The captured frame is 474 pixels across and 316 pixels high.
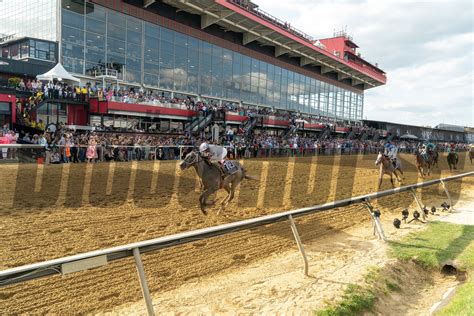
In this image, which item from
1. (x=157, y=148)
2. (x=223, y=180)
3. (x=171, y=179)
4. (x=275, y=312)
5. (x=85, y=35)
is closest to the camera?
(x=275, y=312)

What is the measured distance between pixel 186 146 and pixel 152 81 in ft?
38.5

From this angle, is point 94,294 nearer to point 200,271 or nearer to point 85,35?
point 200,271

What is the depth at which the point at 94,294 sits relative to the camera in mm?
4391

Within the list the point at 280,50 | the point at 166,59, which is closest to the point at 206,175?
the point at 166,59

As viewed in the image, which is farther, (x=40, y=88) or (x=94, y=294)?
(x=40, y=88)

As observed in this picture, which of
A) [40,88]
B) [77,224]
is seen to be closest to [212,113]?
[40,88]

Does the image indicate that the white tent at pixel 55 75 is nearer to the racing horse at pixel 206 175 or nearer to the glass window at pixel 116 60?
the glass window at pixel 116 60

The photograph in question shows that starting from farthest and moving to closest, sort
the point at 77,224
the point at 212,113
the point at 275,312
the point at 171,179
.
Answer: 1. the point at 212,113
2. the point at 171,179
3. the point at 77,224
4. the point at 275,312

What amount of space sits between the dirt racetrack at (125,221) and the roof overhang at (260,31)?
22780mm

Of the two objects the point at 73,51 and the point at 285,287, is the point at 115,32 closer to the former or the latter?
the point at 73,51

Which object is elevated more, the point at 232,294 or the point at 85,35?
the point at 85,35

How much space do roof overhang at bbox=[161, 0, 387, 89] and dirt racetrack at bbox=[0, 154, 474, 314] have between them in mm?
22780

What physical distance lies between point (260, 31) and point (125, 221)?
3607 centimetres

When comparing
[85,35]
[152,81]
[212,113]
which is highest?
[85,35]
